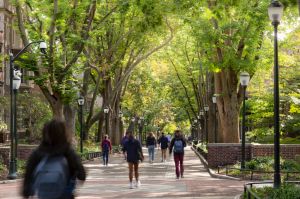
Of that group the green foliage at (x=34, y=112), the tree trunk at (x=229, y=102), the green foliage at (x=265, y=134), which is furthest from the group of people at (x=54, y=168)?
the green foliage at (x=34, y=112)

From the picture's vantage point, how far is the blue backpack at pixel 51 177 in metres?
6.14

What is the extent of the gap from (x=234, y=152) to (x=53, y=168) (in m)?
20.9

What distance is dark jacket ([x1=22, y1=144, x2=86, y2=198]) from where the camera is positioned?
250 inches

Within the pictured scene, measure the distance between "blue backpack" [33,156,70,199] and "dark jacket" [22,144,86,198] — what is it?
59mm

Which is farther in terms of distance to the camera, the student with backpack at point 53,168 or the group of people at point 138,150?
the group of people at point 138,150

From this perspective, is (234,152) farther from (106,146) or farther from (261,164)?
(106,146)

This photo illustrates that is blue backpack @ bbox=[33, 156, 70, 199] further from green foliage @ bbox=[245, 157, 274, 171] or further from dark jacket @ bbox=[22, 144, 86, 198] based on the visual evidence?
green foliage @ bbox=[245, 157, 274, 171]

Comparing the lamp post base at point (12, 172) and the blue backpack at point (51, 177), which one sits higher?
the blue backpack at point (51, 177)

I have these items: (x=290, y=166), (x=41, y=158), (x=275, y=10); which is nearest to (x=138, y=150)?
(x=275, y=10)

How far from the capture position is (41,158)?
641 centimetres

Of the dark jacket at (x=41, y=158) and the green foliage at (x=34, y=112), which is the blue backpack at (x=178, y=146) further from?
the green foliage at (x=34, y=112)

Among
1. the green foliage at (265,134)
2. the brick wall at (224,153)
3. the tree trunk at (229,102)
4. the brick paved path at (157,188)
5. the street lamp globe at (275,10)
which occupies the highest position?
the street lamp globe at (275,10)

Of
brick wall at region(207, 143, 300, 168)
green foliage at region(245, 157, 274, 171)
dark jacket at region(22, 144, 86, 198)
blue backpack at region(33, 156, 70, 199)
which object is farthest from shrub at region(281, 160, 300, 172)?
blue backpack at region(33, 156, 70, 199)

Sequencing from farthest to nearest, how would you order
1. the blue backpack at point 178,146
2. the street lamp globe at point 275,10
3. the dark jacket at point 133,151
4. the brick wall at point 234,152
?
1. the brick wall at point 234,152
2. the blue backpack at point 178,146
3. the dark jacket at point 133,151
4. the street lamp globe at point 275,10
